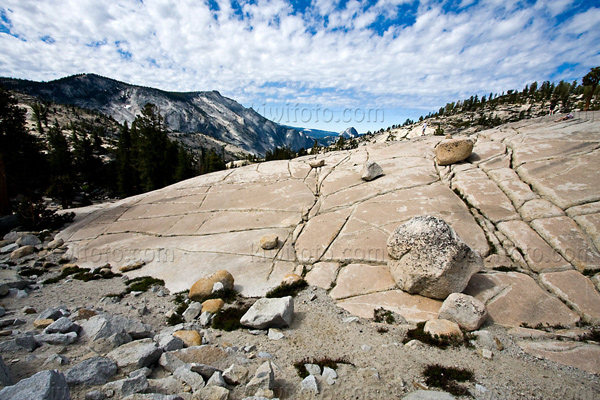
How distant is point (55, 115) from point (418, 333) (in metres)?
189

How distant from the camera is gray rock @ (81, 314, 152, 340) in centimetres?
577

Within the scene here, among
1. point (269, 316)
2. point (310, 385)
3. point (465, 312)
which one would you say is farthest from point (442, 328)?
point (269, 316)

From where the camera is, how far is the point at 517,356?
647 cm

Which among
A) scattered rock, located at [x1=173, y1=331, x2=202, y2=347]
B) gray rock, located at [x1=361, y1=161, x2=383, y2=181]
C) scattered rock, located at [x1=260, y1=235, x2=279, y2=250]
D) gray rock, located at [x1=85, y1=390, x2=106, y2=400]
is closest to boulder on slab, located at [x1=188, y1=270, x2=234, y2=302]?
scattered rock, located at [x1=260, y1=235, x2=279, y2=250]

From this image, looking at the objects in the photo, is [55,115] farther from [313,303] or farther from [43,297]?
[313,303]

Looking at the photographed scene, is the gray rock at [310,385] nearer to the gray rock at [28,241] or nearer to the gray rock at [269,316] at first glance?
the gray rock at [269,316]

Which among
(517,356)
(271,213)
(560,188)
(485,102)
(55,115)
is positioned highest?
(55,115)

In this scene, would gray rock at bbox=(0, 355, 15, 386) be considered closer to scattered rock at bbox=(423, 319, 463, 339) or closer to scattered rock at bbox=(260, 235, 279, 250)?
scattered rock at bbox=(423, 319, 463, 339)

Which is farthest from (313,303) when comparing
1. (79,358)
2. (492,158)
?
(492,158)

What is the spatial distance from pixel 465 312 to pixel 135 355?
8.95 m

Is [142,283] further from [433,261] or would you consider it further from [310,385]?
[433,261]

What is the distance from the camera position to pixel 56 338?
544 cm

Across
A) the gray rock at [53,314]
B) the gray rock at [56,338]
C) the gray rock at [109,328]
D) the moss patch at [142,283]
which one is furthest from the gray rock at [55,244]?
the gray rock at [56,338]

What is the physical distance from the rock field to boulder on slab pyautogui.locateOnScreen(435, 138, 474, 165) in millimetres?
470
